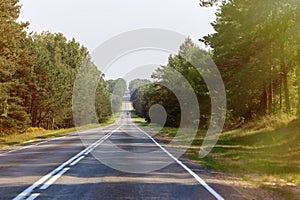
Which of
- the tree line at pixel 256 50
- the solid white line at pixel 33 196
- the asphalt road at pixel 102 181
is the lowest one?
the solid white line at pixel 33 196

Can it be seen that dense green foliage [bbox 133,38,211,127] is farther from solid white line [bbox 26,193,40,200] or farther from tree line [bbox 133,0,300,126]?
solid white line [bbox 26,193,40,200]

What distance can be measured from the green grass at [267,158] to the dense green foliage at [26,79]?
21777mm

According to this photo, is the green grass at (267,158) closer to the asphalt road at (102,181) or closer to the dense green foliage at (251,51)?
the asphalt road at (102,181)

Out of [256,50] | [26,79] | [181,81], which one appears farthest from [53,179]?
[181,81]

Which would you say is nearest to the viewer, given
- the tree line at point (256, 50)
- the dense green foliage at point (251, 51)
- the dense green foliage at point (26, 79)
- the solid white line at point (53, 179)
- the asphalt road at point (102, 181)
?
the asphalt road at point (102, 181)

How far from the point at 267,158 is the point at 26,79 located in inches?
1760

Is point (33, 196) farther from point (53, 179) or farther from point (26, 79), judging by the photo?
point (26, 79)

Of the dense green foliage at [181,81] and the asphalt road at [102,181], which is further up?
the dense green foliage at [181,81]

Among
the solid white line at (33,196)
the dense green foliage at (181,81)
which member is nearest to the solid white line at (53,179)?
the solid white line at (33,196)

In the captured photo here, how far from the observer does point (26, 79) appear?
198 feet

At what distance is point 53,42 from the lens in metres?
111

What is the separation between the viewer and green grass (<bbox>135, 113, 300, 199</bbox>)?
47.8 ft

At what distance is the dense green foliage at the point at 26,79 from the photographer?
42531 millimetres

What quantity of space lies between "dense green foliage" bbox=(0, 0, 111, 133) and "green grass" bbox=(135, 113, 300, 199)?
2178 centimetres
